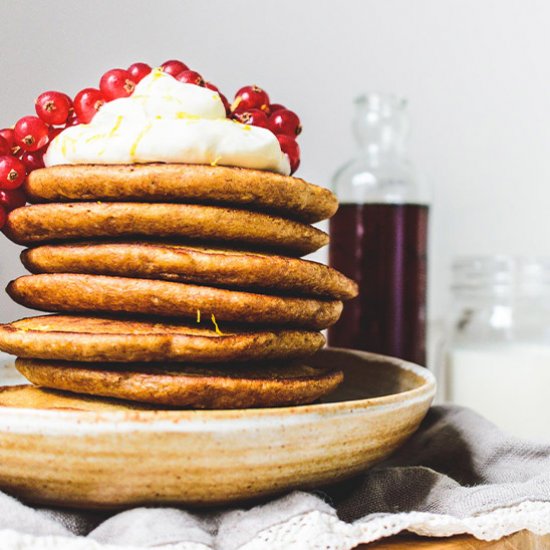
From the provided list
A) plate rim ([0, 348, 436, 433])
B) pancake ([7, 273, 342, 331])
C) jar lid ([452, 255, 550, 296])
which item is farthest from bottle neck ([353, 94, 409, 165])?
plate rim ([0, 348, 436, 433])

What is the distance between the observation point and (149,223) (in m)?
0.64

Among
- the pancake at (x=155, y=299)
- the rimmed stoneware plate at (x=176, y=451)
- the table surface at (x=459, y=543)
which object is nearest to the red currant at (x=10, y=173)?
the pancake at (x=155, y=299)

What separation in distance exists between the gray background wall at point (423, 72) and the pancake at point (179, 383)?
682 millimetres

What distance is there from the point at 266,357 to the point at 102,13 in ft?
2.50

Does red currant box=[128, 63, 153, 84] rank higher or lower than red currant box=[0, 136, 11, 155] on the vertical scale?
higher

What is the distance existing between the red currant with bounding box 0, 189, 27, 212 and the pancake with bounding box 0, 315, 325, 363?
13 centimetres

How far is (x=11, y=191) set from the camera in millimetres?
732

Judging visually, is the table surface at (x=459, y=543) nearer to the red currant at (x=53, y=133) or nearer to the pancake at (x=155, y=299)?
the pancake at (x=155, y=299)

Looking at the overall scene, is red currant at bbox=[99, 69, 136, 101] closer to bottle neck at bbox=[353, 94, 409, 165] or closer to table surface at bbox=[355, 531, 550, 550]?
table surface at bbox=[355, 531, 550, 550]

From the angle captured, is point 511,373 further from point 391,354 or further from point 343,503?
point 343,503

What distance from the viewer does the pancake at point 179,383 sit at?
588 mm

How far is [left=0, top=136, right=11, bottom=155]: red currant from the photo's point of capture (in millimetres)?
752

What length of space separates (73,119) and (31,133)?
6 cm

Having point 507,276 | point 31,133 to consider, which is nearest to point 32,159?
point 31,133
